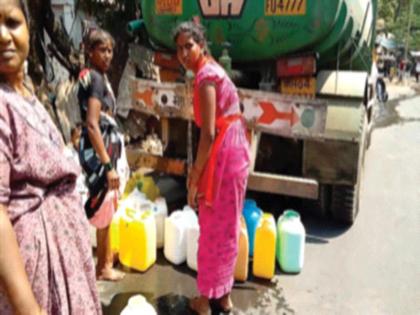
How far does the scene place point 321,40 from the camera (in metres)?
3.46

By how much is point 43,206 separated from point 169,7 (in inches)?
114

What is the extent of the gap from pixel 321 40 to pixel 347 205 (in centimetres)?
142

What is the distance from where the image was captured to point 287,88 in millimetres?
3652

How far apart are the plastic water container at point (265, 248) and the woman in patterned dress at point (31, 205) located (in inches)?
73.9

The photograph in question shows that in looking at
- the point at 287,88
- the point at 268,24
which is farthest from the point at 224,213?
the point at 268,24

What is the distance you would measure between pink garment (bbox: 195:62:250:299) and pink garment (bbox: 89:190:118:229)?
55 centimetres

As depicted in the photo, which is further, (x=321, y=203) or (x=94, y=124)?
(x=321, y=203)

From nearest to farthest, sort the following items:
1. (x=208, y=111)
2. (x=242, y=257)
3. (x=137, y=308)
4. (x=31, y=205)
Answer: (x=31, y=205) < (x=137, y=308) < (x=208, y=111) < (x=242, y=257)

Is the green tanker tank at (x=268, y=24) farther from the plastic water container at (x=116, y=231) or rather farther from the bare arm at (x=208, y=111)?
the plastic water container at (x=116, y=231)

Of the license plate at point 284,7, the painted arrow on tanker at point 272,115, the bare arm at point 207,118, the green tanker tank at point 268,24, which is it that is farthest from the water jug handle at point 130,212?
the license plate at point 284,7

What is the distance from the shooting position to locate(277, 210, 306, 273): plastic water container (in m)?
3.14

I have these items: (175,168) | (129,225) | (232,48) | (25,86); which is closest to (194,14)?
(232,48)

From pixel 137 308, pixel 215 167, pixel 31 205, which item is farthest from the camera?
pixel 215 167

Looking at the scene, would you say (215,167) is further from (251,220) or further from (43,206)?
(43,206)
